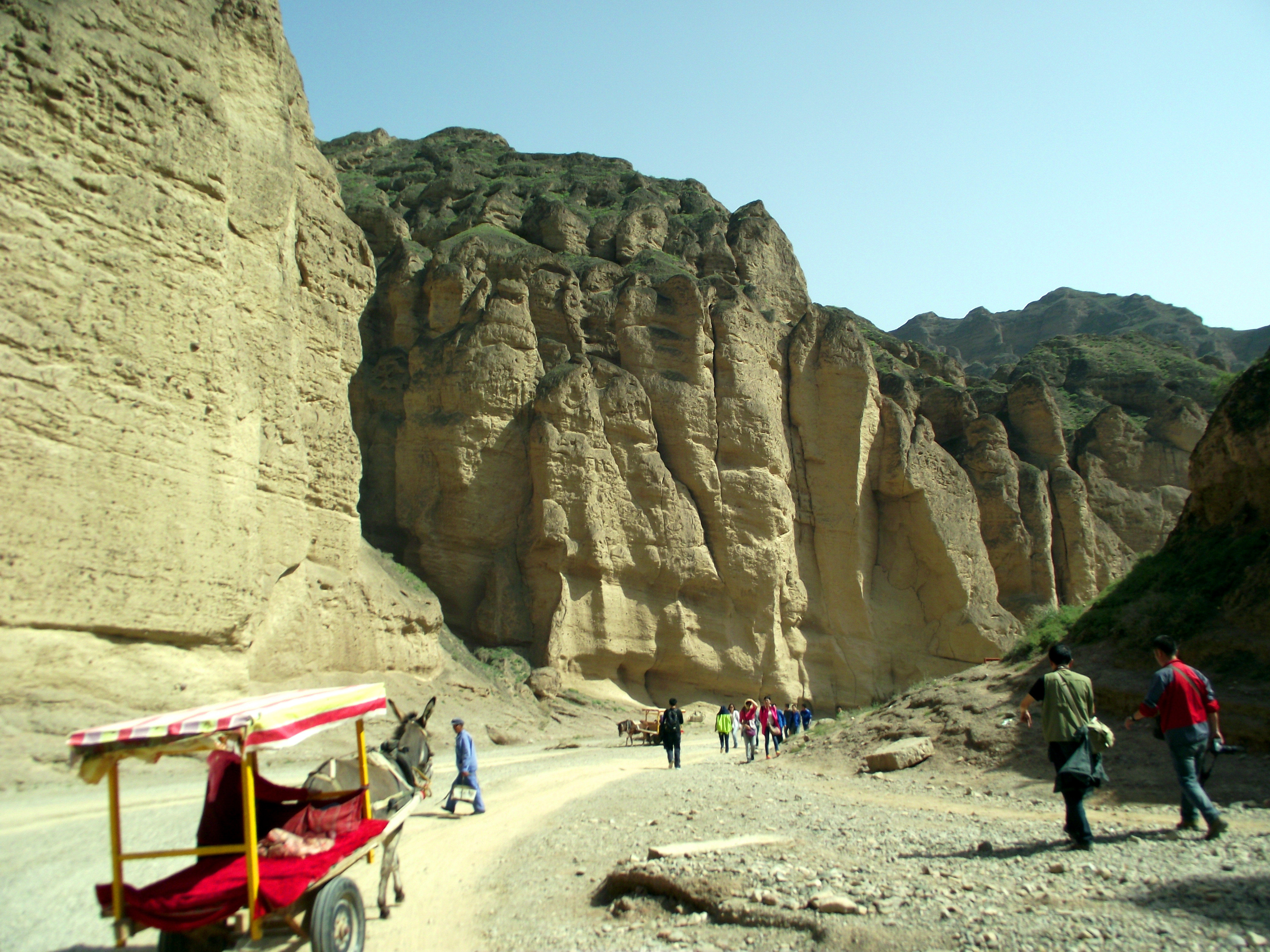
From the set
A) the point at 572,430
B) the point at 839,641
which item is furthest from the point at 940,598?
the point at 572,430

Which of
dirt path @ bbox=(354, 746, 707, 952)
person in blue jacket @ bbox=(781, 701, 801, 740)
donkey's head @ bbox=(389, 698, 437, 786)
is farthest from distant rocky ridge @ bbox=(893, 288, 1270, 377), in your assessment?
donkey's head @ bbox=(389, 698, 437, 786)

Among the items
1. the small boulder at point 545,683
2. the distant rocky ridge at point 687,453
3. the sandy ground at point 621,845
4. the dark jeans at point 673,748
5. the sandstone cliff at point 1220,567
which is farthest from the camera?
the distant rocky ridge at point 687,453

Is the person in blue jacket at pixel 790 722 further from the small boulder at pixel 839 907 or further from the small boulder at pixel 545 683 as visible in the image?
the small boulder at pixel 839 907

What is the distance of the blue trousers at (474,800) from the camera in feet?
34.5

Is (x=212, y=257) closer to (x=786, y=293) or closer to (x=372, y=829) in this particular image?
(x=372, y=829)

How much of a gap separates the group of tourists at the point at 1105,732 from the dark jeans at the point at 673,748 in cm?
1010

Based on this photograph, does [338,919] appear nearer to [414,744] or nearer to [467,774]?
[414,744]

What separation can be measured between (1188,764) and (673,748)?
1089 cm

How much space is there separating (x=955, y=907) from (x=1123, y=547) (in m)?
42.4

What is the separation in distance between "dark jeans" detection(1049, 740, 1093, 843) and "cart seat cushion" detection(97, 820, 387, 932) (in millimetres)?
5122

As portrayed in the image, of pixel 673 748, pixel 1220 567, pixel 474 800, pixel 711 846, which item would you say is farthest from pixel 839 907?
pixel 673 748

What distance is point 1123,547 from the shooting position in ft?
134

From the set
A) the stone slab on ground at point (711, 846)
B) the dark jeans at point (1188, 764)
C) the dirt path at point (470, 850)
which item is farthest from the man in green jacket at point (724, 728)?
the dark jeans at point (1188, 764)

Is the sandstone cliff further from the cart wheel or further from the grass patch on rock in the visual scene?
the cart wheel
